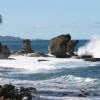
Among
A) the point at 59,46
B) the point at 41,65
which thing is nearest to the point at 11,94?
the point at 41,65

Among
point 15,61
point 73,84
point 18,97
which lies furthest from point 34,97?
point 15,61

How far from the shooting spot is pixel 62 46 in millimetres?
76188

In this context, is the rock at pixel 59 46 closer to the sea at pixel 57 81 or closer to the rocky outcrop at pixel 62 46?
the rocky outcrop at pixel 62 46

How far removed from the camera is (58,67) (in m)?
58.1

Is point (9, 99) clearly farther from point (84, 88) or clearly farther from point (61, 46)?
point (61, 46)

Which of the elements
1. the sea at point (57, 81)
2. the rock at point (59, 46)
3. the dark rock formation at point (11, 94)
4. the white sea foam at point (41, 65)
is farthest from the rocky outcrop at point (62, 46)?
the dark rock formation at point (11, 94)

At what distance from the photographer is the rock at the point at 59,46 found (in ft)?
247

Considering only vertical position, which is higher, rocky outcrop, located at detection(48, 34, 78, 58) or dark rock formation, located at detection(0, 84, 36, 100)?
rocky outcrop, located at detection(48, 34, 78, 58)

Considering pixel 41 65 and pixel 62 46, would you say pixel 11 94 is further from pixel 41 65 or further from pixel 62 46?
pixel 62 46

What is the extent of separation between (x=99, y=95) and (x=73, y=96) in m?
1.73

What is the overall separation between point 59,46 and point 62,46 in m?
0.44

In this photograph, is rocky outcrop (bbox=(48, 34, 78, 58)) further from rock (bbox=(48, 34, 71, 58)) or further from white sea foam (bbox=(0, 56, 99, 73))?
white sea foam (bbox=(0, 56, 99, 73))

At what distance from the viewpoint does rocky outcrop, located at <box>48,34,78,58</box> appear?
7550cm

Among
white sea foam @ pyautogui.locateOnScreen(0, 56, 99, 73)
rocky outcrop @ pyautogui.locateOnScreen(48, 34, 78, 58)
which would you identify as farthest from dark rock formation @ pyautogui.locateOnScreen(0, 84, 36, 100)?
rocky outcrop @ pyautogui.locateOnScreen(48, 34, 78, 58)
